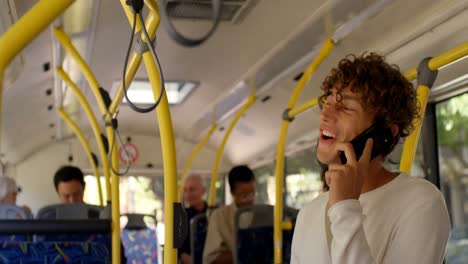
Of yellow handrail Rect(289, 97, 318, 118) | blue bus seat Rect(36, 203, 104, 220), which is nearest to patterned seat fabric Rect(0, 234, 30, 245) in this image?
blue bus seat Rect(36, 203, 104, 220)

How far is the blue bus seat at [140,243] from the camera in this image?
8062 mm

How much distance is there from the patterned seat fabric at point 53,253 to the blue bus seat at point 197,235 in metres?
2.77

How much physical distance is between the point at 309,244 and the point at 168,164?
601mm

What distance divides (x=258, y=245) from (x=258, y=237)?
7 centimetres

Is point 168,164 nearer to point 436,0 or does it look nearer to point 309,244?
point 309,244

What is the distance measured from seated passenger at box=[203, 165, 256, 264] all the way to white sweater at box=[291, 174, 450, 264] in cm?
350

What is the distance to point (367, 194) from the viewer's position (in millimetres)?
1832

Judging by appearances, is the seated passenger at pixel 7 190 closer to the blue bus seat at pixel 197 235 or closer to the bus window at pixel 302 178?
the blue bus seat at pixel 197 235

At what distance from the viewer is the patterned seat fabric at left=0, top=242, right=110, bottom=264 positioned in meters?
3.10

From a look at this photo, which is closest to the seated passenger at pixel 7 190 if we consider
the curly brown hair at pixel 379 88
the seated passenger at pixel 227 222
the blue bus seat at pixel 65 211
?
the blue bus seat at pixel 65 211

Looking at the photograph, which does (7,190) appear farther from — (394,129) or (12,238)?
(394,129)

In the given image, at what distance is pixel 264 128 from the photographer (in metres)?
8.45

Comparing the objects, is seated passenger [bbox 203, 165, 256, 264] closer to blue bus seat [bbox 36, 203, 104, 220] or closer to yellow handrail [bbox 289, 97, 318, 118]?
yellow handrail [bbox 289, 97, 318, 118]

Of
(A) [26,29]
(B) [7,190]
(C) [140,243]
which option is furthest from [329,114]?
(C) [140,243]
